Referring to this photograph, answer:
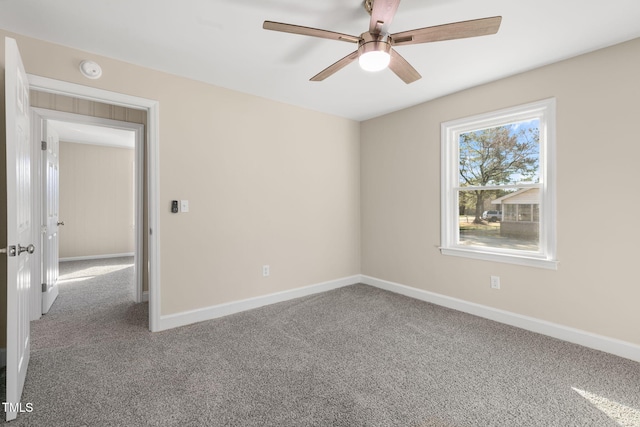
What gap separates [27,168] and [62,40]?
105 centimetres

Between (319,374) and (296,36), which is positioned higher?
(296,36)

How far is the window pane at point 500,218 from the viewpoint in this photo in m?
2.99

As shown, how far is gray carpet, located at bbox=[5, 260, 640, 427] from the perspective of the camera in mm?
1734

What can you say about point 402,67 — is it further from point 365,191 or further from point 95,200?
point 95,200

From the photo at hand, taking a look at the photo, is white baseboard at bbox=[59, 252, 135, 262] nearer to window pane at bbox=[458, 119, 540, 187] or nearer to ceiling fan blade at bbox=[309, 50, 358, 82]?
ceiling fan blade at bbox=[309, 50, 358, 82]

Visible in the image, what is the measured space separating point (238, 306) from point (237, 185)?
134 centimetres

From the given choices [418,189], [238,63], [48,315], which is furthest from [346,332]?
[48,315]

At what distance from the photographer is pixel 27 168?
2098 mm

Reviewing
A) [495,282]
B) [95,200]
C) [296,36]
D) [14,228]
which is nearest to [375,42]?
[296,36]

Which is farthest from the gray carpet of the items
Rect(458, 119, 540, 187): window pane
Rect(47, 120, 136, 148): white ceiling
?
Rect(47, 120, 136, 148): white ceiling

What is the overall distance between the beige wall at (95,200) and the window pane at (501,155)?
6937mm

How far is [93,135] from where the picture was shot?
5.78 m

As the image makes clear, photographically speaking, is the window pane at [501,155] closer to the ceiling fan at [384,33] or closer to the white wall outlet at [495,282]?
the white wall outlet at [495,282]

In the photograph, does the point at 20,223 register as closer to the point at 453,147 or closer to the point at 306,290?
the point at 306,290
